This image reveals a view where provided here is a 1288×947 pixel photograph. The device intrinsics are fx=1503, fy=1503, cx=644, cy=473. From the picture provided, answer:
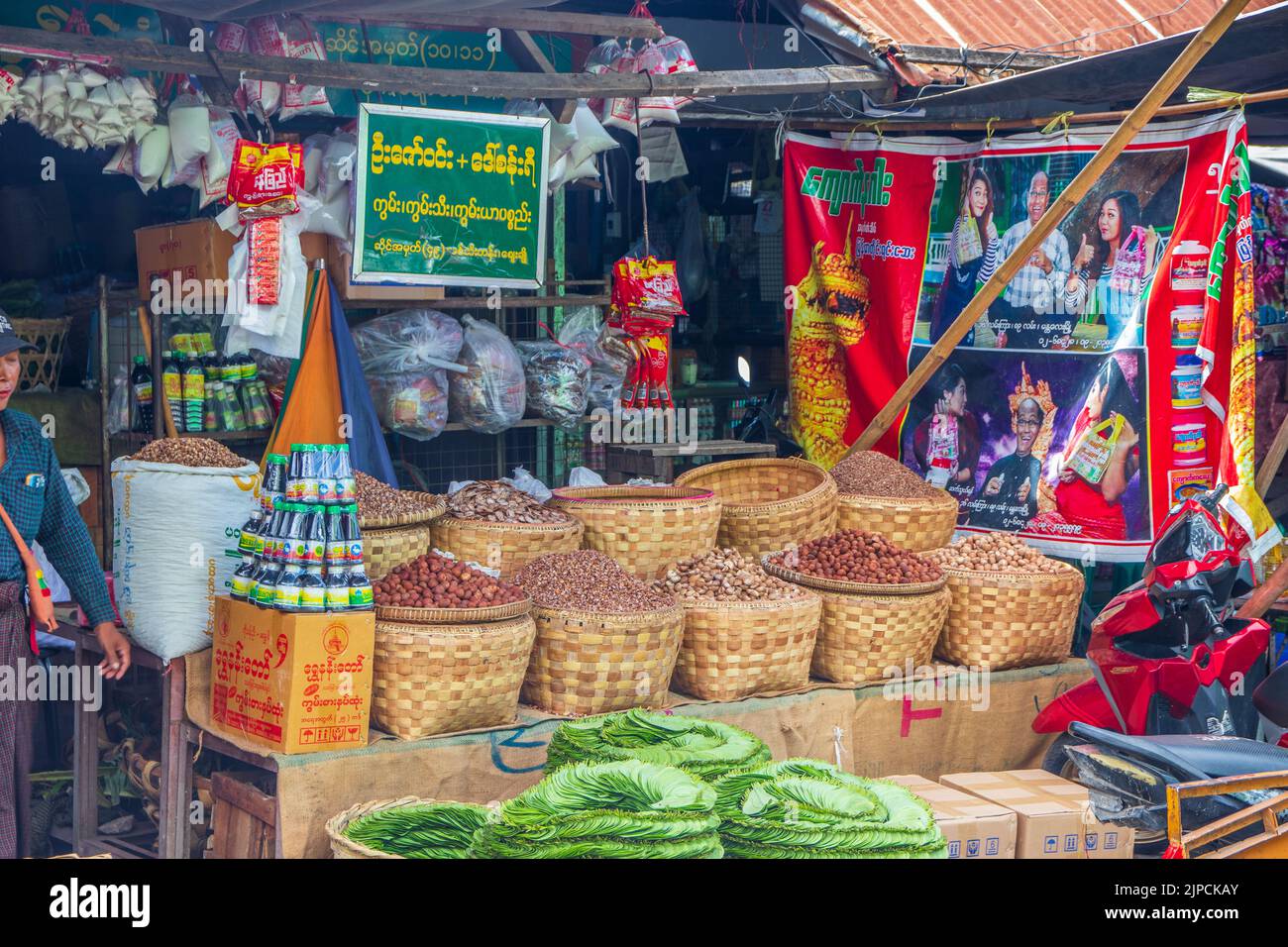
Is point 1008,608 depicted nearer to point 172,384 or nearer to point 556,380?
point 556,380

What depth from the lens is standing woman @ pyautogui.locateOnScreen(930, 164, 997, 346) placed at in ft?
20.6

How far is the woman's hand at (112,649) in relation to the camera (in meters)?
4.39

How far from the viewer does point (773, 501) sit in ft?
19.4

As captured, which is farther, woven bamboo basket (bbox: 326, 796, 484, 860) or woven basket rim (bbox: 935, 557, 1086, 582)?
woven basket rim (bbox: 935, 557, 1086, 582)

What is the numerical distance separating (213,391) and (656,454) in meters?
1.91

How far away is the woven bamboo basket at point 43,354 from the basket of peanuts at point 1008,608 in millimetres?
3478

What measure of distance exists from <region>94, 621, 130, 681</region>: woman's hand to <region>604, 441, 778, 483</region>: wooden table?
8.97ft

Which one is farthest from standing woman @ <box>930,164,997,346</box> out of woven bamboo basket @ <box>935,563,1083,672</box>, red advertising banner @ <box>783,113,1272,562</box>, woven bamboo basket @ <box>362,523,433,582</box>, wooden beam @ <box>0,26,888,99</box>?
woven bamboo basket @ <box>362,523,433,582</box>

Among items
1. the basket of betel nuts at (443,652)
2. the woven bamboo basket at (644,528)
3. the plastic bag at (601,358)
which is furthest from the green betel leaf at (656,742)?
the plastic bag at (601,358)

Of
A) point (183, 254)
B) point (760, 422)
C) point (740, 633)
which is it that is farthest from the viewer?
point (760, 422)

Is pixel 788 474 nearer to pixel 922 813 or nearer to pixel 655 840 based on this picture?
pixel 922 813

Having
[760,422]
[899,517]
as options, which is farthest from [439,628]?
[760,422]

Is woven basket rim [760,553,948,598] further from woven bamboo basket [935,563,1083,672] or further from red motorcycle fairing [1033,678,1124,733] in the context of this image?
red motorcycle fairing [1033,678,1124,733]

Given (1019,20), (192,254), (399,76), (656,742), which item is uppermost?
(1019,20)
